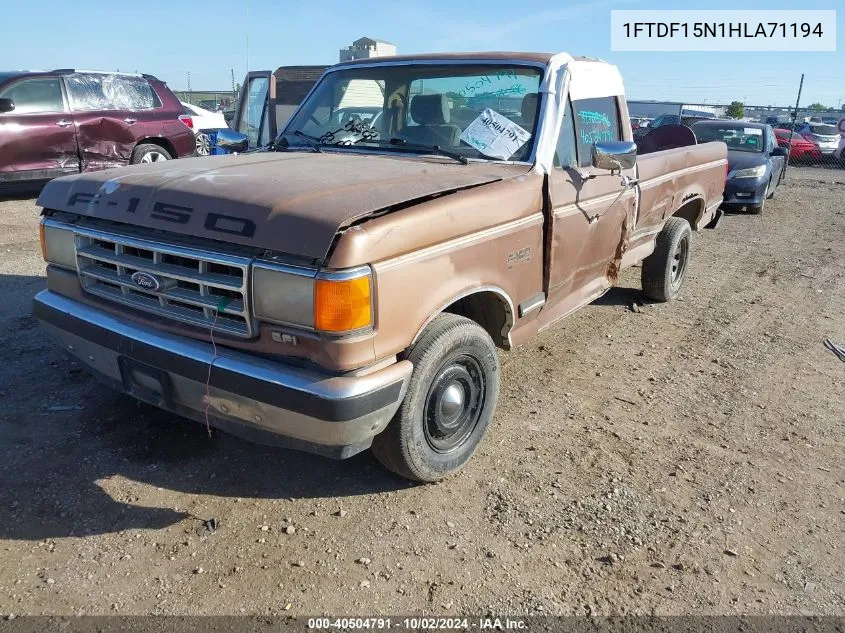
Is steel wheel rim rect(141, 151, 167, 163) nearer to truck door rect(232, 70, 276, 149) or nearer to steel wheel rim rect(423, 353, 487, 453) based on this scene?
truck door rect(232, 70, 276, 149)

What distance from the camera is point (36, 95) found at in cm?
913

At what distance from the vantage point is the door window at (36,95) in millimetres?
8938

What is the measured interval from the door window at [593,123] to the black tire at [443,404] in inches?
62.6

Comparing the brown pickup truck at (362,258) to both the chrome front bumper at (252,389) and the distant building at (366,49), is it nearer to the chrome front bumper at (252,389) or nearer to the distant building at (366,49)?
the chrome front bumper at (252,389)

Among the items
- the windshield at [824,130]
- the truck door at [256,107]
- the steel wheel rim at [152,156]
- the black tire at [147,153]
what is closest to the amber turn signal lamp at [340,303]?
the truck door at [256,107]

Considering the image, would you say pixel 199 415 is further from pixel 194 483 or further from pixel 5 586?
pixel 5 586

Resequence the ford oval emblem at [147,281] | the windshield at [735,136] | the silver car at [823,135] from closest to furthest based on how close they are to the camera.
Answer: the ford oval emblem at [147,281] < the windshield at [735,136] < the silver car at [823,135]

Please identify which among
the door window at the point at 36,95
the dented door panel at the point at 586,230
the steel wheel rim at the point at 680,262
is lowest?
the steel wheel rim at the point at 680,262

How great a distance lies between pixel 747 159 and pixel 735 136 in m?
1.11

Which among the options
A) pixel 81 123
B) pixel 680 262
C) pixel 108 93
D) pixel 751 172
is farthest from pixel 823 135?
pixel 81 123

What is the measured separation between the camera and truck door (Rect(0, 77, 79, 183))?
8.75m

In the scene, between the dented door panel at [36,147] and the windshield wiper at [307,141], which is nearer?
the windshield wiper at [307,141]

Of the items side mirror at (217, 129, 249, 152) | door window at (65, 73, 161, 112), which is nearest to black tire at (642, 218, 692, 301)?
side mirror at (217, 129, 249, 152)

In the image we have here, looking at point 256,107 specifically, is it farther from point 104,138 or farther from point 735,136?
point 735,136
